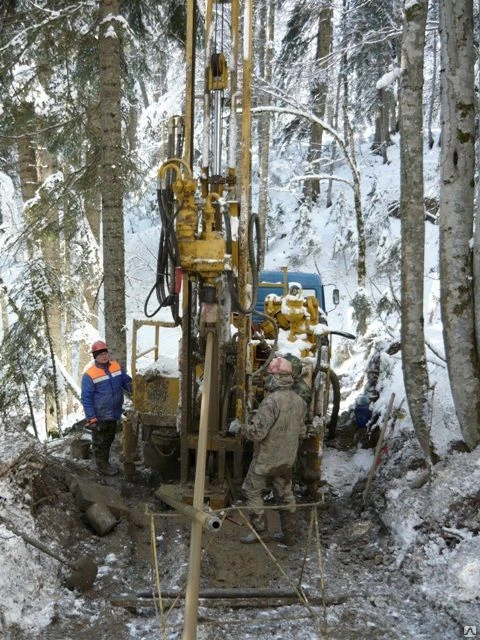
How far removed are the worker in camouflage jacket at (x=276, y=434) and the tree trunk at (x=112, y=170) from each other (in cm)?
394

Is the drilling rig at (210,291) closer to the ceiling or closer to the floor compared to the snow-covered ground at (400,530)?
closer to the ceiling

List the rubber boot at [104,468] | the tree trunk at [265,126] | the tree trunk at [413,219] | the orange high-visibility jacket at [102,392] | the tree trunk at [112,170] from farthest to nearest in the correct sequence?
the tree trunk at [265,126] → the tree trunk at [112,170] → the rubber boot at [104,468] → the orange high-visibility jacket at [102,392] → the tree trunk at [413,219]

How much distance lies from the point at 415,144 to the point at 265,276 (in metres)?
4.41

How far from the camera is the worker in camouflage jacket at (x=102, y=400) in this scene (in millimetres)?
7691

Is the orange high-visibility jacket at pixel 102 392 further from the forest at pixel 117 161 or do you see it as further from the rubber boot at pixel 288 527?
the rubber boot at pixel 288 527

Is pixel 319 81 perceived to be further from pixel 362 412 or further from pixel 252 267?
pixel 252 267

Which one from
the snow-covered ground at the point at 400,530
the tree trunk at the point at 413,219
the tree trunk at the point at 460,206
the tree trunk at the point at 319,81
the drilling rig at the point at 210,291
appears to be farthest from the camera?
the tree trunk at the point at 319,81

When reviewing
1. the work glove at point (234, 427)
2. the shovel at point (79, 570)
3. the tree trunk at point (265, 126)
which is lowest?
the shovel at point (79, 570)

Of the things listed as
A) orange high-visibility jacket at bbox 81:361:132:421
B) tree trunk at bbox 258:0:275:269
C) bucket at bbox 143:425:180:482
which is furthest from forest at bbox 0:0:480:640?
tree trunk at bbox 258:0:275:269

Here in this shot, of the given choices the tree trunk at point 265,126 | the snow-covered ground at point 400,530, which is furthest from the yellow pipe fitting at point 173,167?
the tree trunk at point 265,126

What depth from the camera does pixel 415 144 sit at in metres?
6.70

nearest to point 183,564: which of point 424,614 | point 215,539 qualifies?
point 215,539

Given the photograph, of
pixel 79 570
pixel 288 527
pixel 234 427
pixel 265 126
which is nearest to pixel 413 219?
pixel 234 427

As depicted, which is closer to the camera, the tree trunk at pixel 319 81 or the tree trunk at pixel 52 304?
the tree trunk at pixel 52 304
